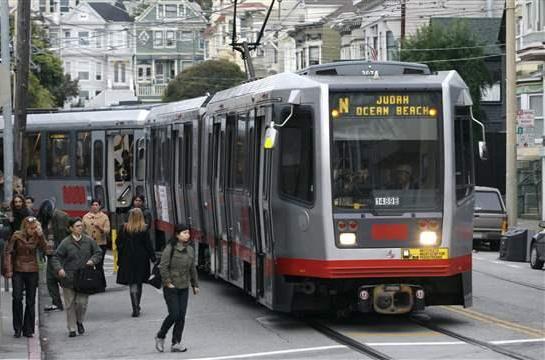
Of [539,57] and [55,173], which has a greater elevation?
[539,57]

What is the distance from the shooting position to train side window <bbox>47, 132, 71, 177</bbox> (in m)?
34.2

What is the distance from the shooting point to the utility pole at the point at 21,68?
2608cm

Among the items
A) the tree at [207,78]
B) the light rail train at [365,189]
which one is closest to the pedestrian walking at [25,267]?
the light rail train at [365,189]

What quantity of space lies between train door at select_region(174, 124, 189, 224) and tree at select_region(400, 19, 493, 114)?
87.9ft

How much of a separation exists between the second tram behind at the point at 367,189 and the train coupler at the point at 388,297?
1 cm

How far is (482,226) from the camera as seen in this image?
35.2 meters

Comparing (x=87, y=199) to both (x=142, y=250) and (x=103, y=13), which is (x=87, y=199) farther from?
(x=103, y=13)

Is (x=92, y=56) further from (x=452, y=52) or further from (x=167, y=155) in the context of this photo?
(x=167, y=155)

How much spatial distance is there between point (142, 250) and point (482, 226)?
18.3 meters

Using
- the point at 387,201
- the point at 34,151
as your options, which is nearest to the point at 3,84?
the point at 387,201

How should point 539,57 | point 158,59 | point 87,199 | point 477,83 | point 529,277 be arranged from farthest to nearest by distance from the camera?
1. point 158,59
2. point 477,83
3. point 539,57
4. point 87,199
5. point 529,277

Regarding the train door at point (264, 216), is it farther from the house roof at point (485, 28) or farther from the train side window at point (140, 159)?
the house roof at point (485, 28)

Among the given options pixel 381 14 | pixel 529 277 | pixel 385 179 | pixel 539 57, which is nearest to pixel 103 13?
pixel 381 14

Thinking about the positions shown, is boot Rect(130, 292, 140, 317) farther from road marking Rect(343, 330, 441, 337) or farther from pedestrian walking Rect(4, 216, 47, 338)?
road marking Rect(343, 330, 441, 337)
